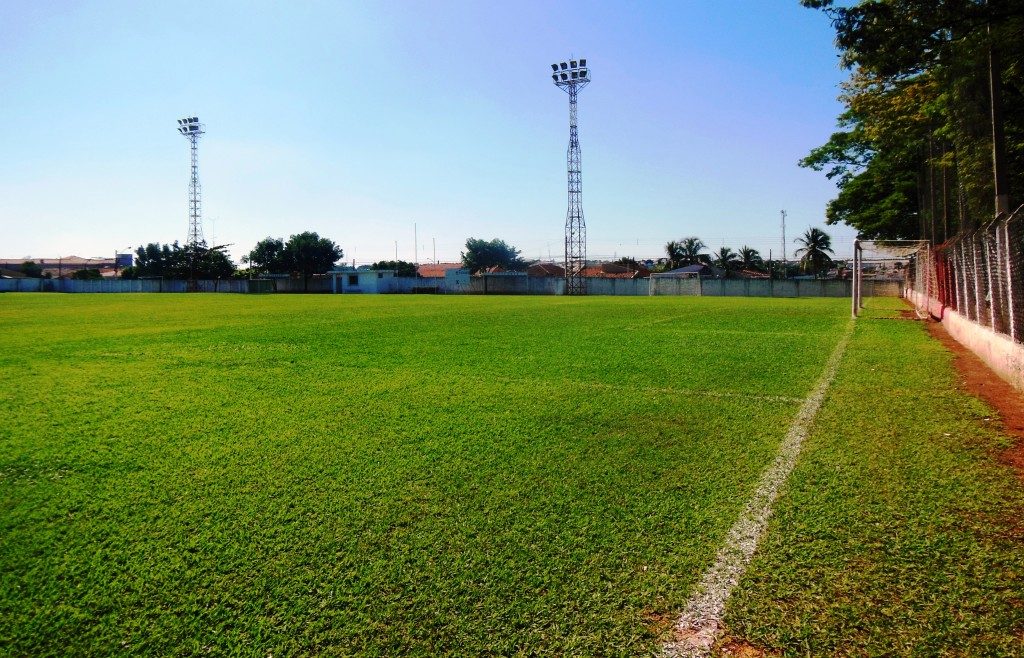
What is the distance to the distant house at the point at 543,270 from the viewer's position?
96188 mm

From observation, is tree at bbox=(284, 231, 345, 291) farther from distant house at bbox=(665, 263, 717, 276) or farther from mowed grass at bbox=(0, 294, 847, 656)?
mowed grass at bbox=(0, 294, 847, 656)

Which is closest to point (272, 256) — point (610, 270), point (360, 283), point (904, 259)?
point (360, 283)

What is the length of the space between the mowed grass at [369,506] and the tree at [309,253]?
75.8 metres

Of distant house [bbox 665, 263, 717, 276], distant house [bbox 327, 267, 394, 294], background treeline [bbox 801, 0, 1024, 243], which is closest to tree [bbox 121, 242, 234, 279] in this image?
distant house [bbox 327, 267, 394, 294]

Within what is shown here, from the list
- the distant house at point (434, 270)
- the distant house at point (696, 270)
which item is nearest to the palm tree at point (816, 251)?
the distant house at point (696, 270)

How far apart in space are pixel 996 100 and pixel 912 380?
8.23 m

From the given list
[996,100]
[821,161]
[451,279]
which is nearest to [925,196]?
[821,161]

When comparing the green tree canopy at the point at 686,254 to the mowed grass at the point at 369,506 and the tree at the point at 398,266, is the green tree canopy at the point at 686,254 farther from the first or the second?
the mowed grass at the point at 369,506

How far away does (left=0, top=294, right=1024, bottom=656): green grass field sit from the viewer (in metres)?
2.04

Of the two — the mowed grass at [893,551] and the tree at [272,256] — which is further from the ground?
the tree at [272,256]

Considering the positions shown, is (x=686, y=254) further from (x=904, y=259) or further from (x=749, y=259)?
(x=904, y=259)

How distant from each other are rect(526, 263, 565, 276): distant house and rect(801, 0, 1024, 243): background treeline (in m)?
61.2

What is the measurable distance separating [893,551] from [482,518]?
5.76 ft

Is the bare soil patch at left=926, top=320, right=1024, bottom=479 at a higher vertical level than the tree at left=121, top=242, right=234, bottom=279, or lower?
lower
